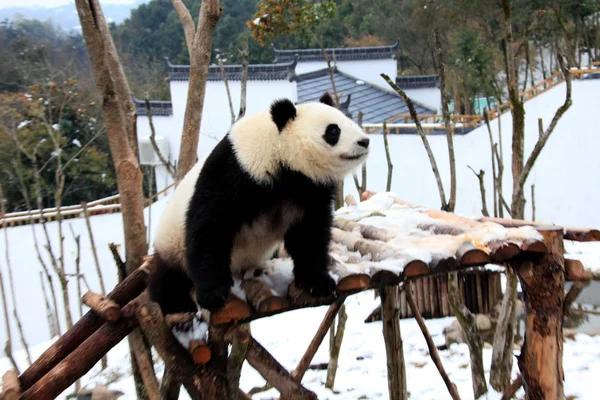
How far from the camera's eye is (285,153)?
1.99 m

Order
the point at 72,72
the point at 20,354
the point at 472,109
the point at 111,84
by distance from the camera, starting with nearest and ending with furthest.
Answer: the point at 111,84 → the point at 20,354 → the point at 472,109 → the point at 72,72

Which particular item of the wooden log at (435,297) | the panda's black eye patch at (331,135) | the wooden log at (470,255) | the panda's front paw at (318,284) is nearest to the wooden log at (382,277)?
the panda's front paw at (318,284)

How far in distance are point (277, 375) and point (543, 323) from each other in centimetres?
110

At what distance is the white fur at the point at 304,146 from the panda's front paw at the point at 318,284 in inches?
13.1

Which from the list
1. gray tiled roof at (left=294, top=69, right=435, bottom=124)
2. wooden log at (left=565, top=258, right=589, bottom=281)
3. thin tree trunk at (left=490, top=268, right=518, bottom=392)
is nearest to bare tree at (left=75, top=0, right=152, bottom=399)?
wooden log at (left=565, top=258, right=589, bottom=281)

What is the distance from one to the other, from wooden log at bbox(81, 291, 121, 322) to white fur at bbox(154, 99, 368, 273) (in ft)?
0.99

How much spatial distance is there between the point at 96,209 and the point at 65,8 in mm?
131711

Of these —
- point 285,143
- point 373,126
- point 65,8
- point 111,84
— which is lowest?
point 373,126

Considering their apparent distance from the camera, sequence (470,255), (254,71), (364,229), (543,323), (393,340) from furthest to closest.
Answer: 1. (254,71)
2. (393,340)
3. (364,229)
4. (543,323)
5. (470,255)

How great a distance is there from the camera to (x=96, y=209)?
7.86 m

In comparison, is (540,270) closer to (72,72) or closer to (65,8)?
(72,72)

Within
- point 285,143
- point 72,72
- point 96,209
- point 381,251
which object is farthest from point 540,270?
point 72,72

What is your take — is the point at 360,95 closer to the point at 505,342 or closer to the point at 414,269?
the point at 505,342

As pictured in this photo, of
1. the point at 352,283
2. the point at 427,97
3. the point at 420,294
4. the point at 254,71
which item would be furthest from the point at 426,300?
the point at 427,97
